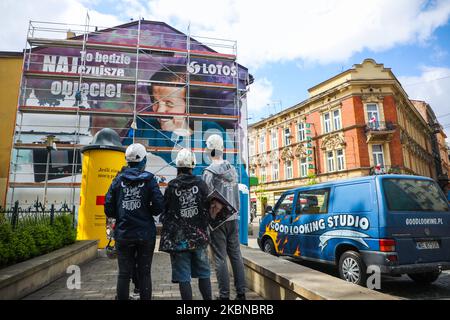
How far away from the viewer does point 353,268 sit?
4.51m

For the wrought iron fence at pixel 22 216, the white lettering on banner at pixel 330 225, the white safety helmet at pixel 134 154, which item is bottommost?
the white lettering on banner at pixel 330 225

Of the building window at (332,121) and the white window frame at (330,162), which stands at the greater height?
the building window at (332,121)

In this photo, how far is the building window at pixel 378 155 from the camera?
24.3m

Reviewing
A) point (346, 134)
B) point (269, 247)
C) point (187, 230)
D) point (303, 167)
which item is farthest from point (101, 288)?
point (303, 167)

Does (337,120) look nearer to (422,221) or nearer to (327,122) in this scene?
(327,122)

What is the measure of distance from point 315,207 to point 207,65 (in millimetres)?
12472

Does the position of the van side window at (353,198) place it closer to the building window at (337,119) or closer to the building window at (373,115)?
the building window at (373,115)

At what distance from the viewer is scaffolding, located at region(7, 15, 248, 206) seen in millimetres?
13273

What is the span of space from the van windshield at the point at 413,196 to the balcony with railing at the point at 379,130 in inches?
852

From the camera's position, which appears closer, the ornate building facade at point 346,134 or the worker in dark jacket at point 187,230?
the worker in dark jacket at point 187,230

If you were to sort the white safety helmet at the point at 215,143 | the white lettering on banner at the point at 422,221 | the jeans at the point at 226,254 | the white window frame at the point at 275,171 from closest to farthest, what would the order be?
1. the jeans at the point at 226,254
2. the white safety helmet at the point at 215,143
3. the white lettering on banner at the point at 422,221
4. the white window frame at the point at 275,171

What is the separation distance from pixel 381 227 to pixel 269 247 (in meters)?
3.33

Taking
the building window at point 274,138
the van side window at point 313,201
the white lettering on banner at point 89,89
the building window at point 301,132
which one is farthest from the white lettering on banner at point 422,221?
the building window at point 274,138
